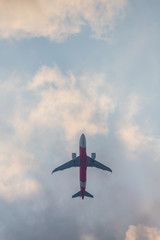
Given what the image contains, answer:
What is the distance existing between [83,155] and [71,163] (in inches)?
506

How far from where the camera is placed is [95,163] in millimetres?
111062

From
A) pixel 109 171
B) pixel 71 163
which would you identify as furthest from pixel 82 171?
pixel 109 171

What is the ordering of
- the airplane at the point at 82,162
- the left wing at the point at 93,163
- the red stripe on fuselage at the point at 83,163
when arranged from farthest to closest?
the left wing at the point at 93,163 → the red stripe on fuselage at the point at 83,163 → the airplane at the point at 82,162

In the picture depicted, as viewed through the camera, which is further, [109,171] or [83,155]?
[109,171]

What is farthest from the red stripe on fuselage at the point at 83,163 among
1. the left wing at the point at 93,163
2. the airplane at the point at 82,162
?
the left wing at the point at 93,163

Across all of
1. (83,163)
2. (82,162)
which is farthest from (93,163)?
(82,162)

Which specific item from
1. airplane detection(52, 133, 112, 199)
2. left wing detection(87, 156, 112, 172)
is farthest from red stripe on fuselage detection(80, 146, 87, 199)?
left wing detection(87, 156, 112, 172)

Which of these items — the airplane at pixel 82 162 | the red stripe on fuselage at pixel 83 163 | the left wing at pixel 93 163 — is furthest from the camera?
the left wing at pixel 93 163

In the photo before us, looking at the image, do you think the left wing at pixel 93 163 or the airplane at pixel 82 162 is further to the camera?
the left wing at pixel 93 163

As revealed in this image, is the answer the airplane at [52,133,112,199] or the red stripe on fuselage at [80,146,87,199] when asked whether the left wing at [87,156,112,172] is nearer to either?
the airplane at [52,133,112,199]

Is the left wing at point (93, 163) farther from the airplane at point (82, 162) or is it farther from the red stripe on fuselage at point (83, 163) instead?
the red stripe on fuselage at point (83, 163)

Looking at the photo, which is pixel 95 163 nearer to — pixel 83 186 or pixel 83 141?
pixel 83 186

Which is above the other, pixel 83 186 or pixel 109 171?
pixel 109 171

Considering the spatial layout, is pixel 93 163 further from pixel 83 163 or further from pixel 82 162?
pixel 82 162
